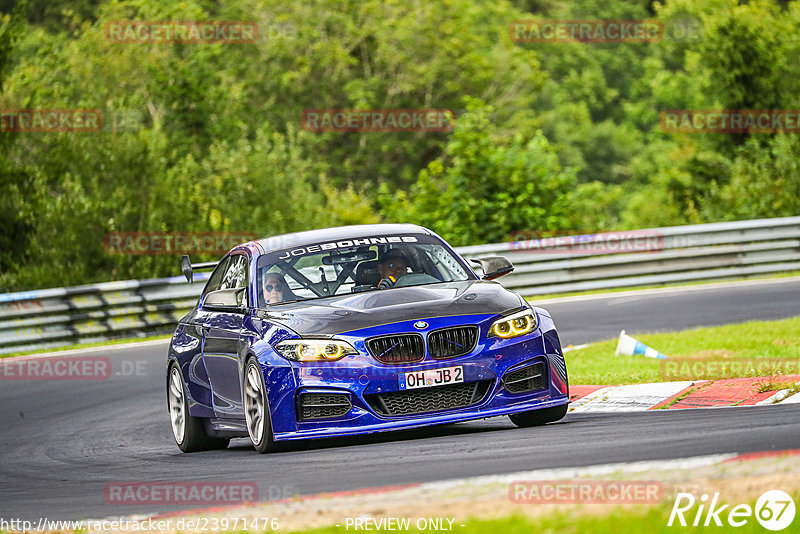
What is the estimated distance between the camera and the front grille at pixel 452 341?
27.7 ft

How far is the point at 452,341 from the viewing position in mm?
8484

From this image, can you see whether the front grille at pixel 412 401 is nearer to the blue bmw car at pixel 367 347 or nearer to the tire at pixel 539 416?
the blue bmw car at pixel 367 347

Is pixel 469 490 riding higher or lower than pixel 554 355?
higher

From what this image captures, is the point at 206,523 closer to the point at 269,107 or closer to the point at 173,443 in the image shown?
the point at 173,443

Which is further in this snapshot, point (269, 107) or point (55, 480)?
point (269, 107)

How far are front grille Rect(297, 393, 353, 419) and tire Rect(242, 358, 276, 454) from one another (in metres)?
0.24

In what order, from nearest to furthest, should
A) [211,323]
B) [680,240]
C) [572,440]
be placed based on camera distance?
[572,440], [211,323], [680,240]

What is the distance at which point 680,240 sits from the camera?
22.8m

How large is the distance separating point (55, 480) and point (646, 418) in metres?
3.95

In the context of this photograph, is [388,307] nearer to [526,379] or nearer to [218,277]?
[526,379]

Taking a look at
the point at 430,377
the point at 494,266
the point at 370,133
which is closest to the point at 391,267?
the point at 494,266

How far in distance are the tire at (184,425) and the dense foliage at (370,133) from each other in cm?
1346

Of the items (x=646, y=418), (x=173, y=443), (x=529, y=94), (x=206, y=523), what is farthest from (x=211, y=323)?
(x=529, y=94)

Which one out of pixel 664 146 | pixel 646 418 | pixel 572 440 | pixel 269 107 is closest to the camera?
pixel 572 440
